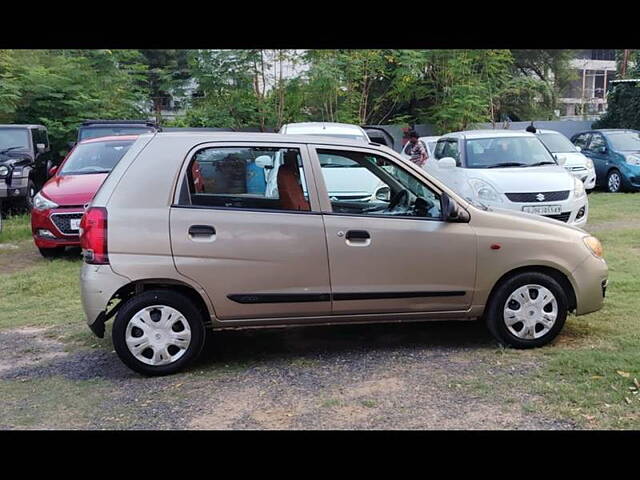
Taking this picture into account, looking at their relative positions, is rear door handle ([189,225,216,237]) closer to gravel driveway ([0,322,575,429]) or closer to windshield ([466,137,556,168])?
gravel driveway ([0,322,575,429])

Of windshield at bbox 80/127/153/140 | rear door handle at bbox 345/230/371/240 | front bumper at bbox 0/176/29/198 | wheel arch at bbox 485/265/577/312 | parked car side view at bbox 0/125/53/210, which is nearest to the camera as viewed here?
rear door handle at bbox 345/230/371/240

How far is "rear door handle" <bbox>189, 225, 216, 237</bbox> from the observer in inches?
179

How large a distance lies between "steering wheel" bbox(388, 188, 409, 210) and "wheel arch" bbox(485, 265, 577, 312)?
1.02 meters

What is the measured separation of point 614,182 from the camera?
15719 millimetres

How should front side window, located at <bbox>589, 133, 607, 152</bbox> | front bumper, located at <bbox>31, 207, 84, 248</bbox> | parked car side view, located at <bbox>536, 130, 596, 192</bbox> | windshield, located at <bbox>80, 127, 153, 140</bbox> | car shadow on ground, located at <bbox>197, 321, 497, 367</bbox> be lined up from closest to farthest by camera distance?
1. car shadow on ground, located at <bbox>197, 321, 497, 367</bbox>
2. front bumper, located at <bbox>31, 207, 84, 248</bbox>
3. windshield, located at <bbox>80, 127, 153, 140</bbox>
4. parked car side view, located at <bbox>536, 130, 596, 192</bbox>
5. front side window, located at <bbox>589, 133, 607, 152</bbox>

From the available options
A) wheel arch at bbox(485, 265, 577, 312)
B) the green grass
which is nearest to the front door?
wheel arch at bbox(485, 265, 577, 312)

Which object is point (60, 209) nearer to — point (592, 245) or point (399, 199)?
point (399, 199)

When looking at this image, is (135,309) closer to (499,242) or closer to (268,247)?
(268,247)

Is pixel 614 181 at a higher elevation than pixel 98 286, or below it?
higher

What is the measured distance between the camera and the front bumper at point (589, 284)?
5.00 m

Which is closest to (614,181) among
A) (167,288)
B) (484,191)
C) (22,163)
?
(484,191)

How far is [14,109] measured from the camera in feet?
56.5

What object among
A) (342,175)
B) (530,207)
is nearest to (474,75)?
(530,207)

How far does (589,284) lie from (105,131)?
425 inches
